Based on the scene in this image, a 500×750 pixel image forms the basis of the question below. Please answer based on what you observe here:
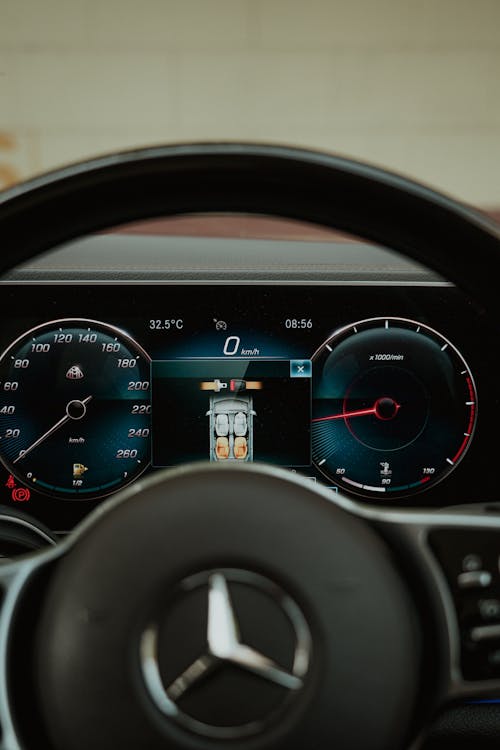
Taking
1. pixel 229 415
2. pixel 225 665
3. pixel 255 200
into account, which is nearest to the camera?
pixel 225 665

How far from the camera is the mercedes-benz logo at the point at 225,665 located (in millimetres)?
425

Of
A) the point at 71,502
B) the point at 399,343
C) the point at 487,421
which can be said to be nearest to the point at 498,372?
the point at 487,421

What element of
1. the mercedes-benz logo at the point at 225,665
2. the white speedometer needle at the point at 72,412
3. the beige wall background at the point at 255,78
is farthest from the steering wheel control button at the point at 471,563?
the beige wall background at the point at 255,78

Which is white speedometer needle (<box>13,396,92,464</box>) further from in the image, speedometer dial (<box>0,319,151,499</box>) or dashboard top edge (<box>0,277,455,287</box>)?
dashboard top edge (<box>0,277,455,287</box>)

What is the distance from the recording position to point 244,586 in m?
0.45

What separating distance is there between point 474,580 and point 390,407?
112cm

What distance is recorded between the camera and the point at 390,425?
1.58m

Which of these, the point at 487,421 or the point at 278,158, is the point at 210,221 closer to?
the point at 487,421

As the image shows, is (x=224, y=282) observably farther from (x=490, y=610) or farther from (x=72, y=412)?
(x=490, y=610)

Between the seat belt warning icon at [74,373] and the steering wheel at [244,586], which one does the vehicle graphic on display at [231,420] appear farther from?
the steering wheel at [244,586]

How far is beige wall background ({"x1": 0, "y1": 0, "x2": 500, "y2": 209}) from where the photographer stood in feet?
6.02

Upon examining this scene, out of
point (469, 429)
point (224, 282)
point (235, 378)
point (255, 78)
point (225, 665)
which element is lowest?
point (225, 665)

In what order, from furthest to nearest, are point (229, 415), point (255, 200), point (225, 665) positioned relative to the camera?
point (229, 415) < point (255, 200) < point (225, 665)

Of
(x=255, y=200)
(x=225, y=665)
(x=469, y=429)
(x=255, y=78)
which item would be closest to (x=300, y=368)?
(x=469, y=429)
